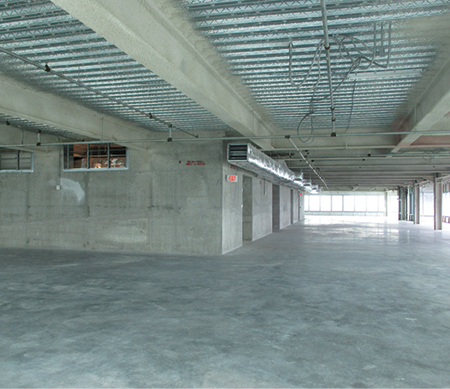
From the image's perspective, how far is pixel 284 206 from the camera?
70.9ft

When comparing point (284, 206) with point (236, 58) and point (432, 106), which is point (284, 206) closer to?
point (432, 106)

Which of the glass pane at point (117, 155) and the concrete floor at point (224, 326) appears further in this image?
the glass pane at point (117, 155)

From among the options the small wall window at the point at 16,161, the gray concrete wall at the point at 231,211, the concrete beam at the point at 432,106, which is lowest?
the gray concrete wall at the point at 231,211

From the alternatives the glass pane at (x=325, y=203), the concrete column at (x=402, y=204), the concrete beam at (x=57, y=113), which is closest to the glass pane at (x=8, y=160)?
the concrete beam at (x=57, y=113)

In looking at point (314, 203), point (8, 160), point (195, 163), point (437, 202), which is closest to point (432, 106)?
point (195, 163)

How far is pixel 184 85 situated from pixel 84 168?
23.5 ft

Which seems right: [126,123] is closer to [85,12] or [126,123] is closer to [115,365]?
[85,12]

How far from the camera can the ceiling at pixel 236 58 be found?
12.4ft

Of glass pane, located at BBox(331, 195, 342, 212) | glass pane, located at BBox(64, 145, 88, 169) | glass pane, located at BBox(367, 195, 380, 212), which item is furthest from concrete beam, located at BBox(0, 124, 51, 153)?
glass pane, located at BBox(367, 195, 380, 212)

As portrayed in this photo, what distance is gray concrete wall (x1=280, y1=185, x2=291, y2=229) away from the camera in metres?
20.2

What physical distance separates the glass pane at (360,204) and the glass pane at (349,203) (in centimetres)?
39

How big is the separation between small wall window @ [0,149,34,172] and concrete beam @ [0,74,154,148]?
4.02m

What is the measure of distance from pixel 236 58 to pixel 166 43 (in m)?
1.42

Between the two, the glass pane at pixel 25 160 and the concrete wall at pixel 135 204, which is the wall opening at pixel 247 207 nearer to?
the concrete wall at pixel 135 204
